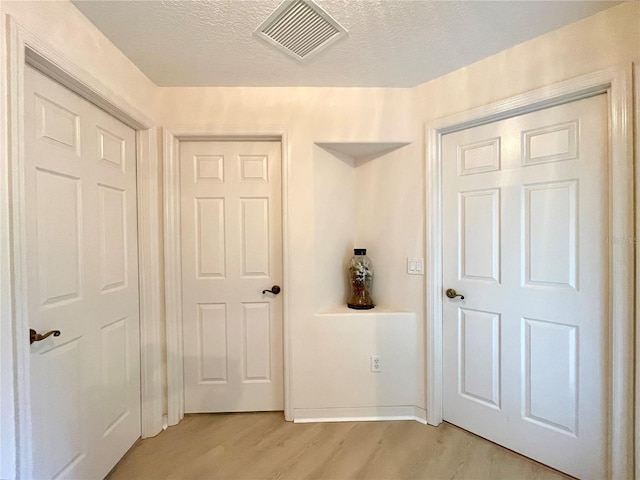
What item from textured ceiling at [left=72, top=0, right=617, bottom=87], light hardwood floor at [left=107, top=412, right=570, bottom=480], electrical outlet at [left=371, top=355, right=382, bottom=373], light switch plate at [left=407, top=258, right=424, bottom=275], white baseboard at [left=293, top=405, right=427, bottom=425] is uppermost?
textured ceiling at [left=72, top=0, right=617, bottom=87]

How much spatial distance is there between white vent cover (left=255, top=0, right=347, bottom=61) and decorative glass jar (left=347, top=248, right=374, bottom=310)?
1281mm

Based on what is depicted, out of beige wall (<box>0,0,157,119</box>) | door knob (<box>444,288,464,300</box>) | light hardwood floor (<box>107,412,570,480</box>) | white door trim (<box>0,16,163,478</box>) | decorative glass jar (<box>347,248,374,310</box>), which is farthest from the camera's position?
decorative glass jar (<box>347,248,374,310</box>)

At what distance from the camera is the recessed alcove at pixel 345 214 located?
2004 mm

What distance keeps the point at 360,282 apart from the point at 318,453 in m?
1.06

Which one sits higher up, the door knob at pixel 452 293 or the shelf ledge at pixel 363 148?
the shelf ledge at pixel 363 148

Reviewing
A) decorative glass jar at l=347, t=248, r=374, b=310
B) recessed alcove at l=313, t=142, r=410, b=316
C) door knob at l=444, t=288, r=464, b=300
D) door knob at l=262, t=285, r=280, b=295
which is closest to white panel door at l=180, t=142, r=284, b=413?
door knob at l=262, t=285, r=280, b=295

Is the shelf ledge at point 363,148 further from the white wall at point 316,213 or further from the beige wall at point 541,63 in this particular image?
the beige wall at point 541,63

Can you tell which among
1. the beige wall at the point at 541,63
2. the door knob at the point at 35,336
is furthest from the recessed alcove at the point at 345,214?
the door knob at the point at 35,336

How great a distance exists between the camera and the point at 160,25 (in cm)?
136

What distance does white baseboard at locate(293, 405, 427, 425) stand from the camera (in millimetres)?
1932

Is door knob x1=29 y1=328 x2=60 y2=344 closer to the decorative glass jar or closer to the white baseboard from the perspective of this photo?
the white baseboard

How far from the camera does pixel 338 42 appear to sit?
1489mm

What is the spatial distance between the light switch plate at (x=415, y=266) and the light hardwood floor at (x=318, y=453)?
1.00 m

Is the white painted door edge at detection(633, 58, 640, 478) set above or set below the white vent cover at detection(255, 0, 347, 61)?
below
